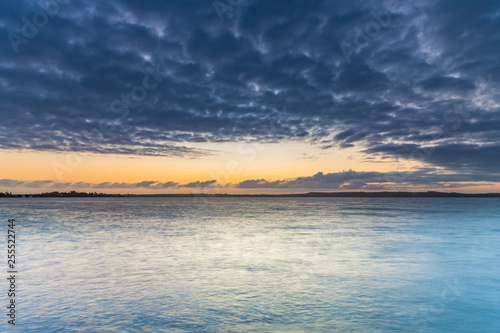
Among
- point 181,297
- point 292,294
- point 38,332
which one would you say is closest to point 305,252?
point 292,294

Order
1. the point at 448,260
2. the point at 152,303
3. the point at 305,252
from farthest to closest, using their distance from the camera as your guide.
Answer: the point at 305,252, the point at 448,260, the point at 152,303

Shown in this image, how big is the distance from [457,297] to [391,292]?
2.59 meters

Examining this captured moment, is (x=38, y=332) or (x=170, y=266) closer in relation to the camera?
(x=38, y=332)

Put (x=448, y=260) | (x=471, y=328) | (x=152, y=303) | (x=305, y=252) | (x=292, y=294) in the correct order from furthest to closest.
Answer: (x=305, y=252) → (x=448, y=260) → (x=292, y=294) → (x=152, y=303) → (x=471, y=328)

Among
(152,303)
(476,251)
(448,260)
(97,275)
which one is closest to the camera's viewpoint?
(152,303)

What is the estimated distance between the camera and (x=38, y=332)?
946cm

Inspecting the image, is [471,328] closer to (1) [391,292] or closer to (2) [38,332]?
(1) [391,292]

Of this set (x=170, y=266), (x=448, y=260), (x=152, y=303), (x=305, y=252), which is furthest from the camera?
(x=305, y=252)

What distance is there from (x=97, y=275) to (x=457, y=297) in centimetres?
1584

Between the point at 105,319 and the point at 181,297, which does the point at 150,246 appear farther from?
the point at 105,319

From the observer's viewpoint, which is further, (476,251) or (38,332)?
(476,251)

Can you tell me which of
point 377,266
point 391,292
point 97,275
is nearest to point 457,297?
point 391,292

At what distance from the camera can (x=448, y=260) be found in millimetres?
21156

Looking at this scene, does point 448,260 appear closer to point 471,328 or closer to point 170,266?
point 471,328
